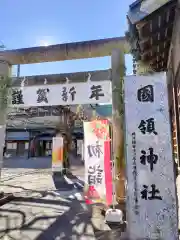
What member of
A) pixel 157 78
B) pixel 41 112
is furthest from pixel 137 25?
pixel 41 112

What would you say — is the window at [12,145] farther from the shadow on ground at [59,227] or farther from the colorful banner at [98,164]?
the colorful banner at [98,164]

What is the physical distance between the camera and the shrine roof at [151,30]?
141 inches

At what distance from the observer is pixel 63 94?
6.29 m

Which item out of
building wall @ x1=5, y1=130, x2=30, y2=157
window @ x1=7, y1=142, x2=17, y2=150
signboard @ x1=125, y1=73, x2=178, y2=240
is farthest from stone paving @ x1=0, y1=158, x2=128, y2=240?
window @ x1=7, y1=142, x2=17, y2=150

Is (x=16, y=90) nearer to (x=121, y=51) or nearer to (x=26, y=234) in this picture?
(x=121, y=51)

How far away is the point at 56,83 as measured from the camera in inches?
252

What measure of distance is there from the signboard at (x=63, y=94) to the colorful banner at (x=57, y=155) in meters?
8.41

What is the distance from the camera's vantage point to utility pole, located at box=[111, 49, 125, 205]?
18.5 ft

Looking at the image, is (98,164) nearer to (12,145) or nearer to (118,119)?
(118,119)

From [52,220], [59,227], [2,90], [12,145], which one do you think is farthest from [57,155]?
[12,145]

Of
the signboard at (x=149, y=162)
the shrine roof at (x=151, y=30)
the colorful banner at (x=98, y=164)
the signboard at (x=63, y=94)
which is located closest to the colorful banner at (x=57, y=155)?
the signboard at (x=63, y=94)

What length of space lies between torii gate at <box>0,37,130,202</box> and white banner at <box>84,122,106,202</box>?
71 centimetres

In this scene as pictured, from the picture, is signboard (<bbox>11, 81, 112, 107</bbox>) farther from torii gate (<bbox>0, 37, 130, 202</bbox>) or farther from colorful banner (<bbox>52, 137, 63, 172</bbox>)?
colorful banner (<bbox>52, 137, 63, 172</bbox>)

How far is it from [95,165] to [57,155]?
32.4ft
